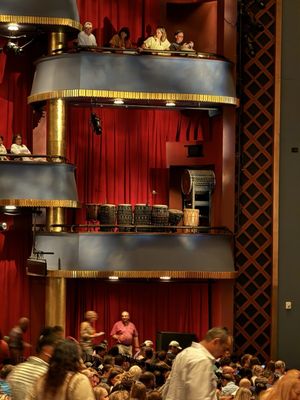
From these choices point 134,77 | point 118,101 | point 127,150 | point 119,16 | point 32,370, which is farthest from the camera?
point 127,150

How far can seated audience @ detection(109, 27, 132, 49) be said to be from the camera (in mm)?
20203

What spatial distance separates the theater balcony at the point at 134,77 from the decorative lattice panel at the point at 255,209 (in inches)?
32.2

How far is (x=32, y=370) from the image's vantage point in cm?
802

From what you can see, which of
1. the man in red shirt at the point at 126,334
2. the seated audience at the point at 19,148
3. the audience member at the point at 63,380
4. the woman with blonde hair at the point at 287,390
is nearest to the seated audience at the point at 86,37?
the seated audience at the point at 19,148

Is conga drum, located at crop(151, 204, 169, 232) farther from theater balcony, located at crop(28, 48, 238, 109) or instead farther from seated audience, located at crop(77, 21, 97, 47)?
seated audience, located at crop(77, 21, 97, 47)

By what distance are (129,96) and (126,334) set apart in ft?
14.0

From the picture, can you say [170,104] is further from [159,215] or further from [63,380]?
[63,380]

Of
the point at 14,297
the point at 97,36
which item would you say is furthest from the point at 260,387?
the point at 97,36

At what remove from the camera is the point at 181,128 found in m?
21.9

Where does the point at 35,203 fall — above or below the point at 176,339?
above

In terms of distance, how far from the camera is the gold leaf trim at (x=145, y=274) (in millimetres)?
19172

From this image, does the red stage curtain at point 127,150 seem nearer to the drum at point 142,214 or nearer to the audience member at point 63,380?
the drum at point 142,214

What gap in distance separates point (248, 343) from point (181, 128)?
14.8ft

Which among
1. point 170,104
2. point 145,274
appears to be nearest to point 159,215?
point 145,274
